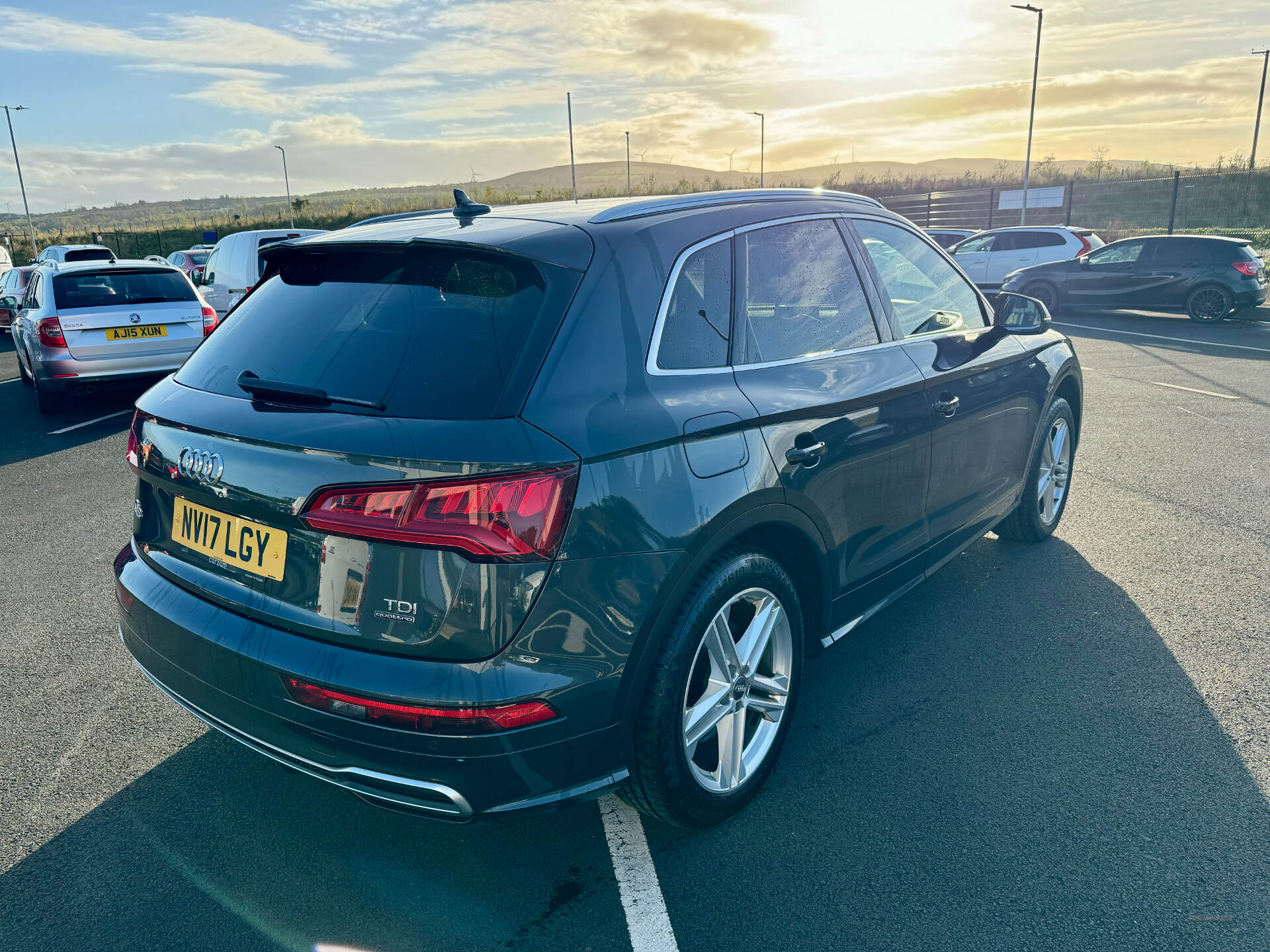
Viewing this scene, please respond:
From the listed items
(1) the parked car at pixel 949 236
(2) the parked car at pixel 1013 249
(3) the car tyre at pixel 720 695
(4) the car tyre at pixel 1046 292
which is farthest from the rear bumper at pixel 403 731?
(1) the parked car at pixel 949 236

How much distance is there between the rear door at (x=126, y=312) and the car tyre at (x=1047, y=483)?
845 centimetres

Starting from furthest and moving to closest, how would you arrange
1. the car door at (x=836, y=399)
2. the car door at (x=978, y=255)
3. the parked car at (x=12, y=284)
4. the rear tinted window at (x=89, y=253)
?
the rear tinted window at (x=89, y=253) → the car door at (x=978, y=255) → the parked car at (x=12, y=284) → the car door at (x=836, y=399)

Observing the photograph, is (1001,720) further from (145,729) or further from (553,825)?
(145,729)

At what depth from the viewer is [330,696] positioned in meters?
2.13

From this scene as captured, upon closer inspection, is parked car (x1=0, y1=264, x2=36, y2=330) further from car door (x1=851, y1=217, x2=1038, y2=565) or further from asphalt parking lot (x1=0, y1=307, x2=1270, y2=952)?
car door (x1=851, y1=217, x2=1038, y2=565)

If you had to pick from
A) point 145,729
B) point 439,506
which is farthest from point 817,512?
point 145,729

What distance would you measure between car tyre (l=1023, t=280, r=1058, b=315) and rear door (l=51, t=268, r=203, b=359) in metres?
15.0

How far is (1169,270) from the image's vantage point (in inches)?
631

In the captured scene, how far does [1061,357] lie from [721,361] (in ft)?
9.78

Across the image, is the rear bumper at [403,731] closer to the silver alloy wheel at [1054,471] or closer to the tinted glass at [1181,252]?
the silver alloy wheel at [1054,471]

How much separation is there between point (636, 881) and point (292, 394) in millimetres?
1616

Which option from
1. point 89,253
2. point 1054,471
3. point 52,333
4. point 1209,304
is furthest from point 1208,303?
point 89,253

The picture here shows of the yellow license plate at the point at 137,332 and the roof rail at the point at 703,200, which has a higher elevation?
the roof rail at the point at 703,200

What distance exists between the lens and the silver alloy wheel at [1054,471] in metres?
4.86
